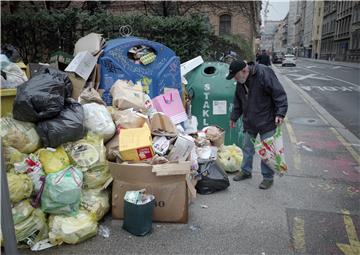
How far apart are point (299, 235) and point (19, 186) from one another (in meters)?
2.37

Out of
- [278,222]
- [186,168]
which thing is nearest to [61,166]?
[186,168]

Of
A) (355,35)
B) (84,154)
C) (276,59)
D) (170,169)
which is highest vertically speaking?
(355,35)

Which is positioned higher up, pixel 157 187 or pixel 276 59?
pixel 157 187

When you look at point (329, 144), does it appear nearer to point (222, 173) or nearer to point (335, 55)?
point (222, 173)

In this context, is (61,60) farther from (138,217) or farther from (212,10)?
(212,10)

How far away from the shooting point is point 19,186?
2.81 m

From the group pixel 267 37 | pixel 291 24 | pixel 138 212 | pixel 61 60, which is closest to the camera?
pixel 138 212

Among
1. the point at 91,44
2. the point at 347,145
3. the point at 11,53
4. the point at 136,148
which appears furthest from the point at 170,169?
the point at 347,145

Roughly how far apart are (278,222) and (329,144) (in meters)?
3.38

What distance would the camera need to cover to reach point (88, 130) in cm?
350

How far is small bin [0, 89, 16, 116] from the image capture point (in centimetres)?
333

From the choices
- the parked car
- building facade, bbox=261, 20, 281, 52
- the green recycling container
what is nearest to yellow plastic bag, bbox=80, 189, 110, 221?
the green recycling container

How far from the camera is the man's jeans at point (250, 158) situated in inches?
160

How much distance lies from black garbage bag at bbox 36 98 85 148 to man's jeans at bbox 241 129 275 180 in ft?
6.35
